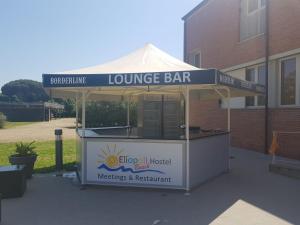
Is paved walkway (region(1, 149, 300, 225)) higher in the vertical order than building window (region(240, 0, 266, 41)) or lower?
lower

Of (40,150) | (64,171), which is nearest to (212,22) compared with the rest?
(40,150)

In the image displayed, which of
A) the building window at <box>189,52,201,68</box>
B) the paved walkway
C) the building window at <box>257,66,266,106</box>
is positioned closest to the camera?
the paved walkway

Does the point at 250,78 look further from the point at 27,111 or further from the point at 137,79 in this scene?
the point at 27,111

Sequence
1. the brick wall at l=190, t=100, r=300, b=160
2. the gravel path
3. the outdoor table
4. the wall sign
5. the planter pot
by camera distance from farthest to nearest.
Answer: the gravel path
the brick wall at l=190, t=100, r=300, b=160
the planter pot
the wall sign
the outdoor table

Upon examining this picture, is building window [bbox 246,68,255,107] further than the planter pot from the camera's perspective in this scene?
Yes

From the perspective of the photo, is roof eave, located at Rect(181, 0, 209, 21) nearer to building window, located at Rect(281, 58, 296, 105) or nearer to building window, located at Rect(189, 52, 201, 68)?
building window, located at Rect(189, 52, 201, 68)

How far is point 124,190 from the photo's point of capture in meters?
8.28

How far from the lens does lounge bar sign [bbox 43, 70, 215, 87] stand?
7582 mm

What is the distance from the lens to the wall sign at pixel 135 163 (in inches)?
323

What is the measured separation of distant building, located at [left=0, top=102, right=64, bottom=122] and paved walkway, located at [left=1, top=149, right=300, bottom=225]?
201 feet

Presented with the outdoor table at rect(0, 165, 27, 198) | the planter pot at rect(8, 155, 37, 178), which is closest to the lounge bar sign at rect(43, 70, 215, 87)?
the outdoor table at rect(0, 165, 27, 198)

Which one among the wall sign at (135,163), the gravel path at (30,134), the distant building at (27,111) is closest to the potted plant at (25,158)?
the wall sign at (135,163)

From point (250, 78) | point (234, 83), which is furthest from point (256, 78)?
point (234, 83)

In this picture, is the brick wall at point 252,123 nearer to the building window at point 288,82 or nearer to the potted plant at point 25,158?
the building window at point 288,82
